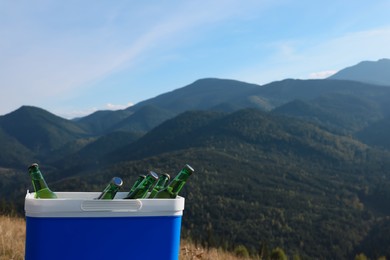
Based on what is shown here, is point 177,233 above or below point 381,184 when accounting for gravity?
above

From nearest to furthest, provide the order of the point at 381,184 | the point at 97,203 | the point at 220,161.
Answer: the point at 97,203 → the point at 381,184 → the point at 220,161

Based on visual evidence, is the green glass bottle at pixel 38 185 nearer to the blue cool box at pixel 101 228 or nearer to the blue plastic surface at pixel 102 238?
the blue cool box at pixel 101 228

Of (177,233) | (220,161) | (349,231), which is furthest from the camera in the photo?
(220,161)

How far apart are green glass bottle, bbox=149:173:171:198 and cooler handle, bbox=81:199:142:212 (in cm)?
38

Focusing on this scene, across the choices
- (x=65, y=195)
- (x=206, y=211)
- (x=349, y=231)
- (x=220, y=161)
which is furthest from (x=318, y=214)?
(x=65, y=195)

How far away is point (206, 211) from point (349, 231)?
33393 millimetres

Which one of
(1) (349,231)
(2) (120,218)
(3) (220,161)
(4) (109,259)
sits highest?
(2) (120,218)

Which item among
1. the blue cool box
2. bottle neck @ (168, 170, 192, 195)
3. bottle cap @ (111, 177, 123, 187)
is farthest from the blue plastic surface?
bottle neck @ (168, 170, 192, 195)

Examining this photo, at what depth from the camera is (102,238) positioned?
2.21 m

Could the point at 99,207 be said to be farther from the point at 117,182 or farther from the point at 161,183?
the point at 161,183

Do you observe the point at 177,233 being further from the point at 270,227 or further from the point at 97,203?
the point at 270,227

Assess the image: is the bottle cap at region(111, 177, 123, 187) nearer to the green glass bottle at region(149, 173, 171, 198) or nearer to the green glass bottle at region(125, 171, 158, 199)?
the green glass bottle at region(125, 171, 158, 199)

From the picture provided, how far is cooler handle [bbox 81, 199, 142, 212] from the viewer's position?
85.4 inches

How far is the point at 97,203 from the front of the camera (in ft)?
7.18
